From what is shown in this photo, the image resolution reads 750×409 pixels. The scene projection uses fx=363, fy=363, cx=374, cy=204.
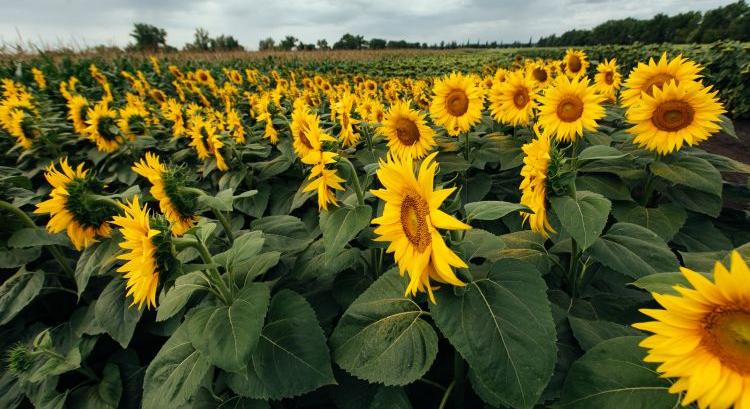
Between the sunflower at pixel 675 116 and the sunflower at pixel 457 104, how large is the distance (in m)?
1.25

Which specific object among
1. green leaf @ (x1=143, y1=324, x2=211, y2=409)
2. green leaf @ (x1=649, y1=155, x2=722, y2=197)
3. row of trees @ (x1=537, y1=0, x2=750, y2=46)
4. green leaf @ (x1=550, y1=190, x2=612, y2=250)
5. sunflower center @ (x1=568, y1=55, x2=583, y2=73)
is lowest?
green leaf @ (x1=143, y1=324, x2=211, y2=409)

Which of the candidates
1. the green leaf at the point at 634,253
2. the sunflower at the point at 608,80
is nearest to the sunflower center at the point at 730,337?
the green leaf at the point at 634,253

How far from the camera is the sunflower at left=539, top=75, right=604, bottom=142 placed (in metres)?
2.80

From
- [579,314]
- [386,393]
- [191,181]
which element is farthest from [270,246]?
[579,314]

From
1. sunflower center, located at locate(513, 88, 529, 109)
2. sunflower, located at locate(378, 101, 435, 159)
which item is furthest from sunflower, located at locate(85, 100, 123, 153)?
sunflower center, located at locate(513, 88, 529, 109)

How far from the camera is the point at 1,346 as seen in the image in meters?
2.43

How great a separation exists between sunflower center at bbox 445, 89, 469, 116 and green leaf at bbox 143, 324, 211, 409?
9.35 ft

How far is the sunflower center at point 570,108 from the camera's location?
112 inches

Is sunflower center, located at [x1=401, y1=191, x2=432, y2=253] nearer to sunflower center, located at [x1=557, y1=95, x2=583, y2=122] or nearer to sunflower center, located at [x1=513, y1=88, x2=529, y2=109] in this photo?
sunflower center, located at [x1=557, y1=95, x2=583, y2=122]

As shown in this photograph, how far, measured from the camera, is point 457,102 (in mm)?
3461

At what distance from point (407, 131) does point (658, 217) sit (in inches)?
74.8

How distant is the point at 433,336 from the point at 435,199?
606 mm

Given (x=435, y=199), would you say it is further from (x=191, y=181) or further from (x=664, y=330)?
(x=191, y=181)

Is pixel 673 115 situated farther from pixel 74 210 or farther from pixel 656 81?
pixel 74 210
